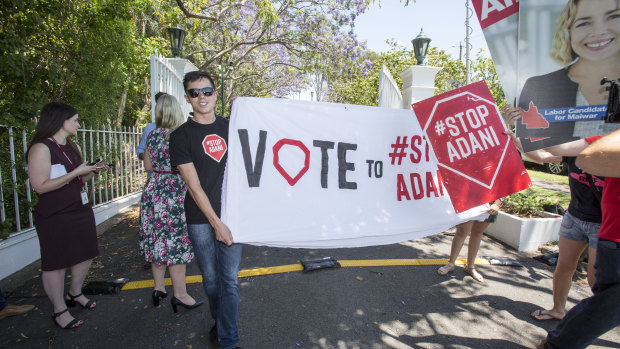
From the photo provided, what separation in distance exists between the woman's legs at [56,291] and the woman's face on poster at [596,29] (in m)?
4.06

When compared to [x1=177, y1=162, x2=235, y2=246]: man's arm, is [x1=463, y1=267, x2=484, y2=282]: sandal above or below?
below

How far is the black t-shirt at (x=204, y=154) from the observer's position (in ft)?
7.30

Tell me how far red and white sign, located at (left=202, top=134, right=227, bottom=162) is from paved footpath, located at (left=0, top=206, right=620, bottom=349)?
156cm

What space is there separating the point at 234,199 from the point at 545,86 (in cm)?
209

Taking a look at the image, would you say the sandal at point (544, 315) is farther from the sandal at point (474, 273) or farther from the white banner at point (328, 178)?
the white banner at point (328, 178)

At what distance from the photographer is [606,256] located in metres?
1.96

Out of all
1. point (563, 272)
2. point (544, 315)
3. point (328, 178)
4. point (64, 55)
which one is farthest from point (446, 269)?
point (64, 55)

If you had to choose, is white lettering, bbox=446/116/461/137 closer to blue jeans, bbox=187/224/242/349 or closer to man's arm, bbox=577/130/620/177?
man's arm, bbox=577/130/620/177

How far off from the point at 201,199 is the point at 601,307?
8.75 feet

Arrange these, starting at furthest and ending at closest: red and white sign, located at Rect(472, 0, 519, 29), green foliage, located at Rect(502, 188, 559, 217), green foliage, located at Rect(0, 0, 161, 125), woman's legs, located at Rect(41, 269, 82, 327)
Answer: green foliage, located at Rect(502, 188, 559, 217)
green foliage, located at Rect(0, 0, 161, 125)
woman's legs, located at Rect(41, 269, 82, 327)
red and white sign, located at Rect(472, 0, 519, 29)

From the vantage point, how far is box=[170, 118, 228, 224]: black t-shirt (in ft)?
7.30

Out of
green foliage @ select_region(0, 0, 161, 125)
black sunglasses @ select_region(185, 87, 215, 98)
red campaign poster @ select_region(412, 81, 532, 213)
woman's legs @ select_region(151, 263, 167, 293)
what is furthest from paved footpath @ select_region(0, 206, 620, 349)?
green foliage @ select_region(0, 0, 161, 125)

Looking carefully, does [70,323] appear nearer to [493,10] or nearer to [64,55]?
[493,10]

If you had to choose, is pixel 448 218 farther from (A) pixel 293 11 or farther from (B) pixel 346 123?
(A) pixel 293 11
